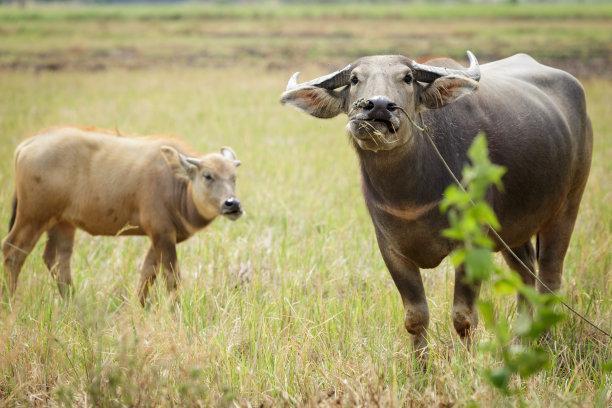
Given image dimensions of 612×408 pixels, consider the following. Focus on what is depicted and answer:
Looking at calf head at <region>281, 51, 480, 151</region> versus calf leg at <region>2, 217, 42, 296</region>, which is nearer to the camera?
calf head at <region>281, 51, 480, 151</region>

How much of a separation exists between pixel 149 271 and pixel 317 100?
2088 mm

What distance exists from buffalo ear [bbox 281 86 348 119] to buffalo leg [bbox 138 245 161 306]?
1.86 metres

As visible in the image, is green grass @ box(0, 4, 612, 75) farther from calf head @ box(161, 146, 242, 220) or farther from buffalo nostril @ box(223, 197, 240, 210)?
→ buffalo nostril @ box(223, 197, 240, 210)

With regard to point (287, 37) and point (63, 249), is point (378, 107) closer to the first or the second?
point (63, 249)

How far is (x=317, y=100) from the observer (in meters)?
3.69

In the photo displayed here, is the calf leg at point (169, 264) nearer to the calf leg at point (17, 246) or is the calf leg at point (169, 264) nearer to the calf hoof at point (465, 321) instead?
the calf leg at point (17, 246)

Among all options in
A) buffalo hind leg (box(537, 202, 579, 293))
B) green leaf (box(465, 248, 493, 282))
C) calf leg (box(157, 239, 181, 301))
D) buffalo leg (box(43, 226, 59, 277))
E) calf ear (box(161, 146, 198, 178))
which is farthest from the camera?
buffalo leg (box(43, 226, 59, 277))

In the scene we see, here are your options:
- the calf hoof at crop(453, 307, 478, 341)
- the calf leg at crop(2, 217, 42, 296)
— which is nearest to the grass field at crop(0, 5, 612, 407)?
the calf hoof at crop(453, 307, 478, 341)

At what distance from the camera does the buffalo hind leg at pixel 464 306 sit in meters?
3.65

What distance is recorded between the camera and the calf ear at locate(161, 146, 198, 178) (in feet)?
17.0

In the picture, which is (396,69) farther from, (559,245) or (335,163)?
(335,163)

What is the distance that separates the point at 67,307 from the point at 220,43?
98.2ft

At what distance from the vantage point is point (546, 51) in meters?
27.1

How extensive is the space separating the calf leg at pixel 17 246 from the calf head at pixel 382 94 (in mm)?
2478
